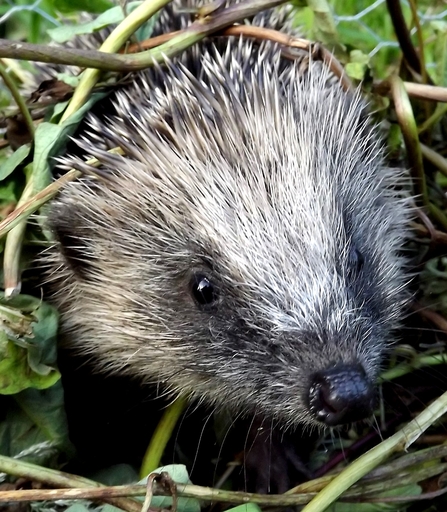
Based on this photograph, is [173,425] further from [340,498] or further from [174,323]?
[340,498]

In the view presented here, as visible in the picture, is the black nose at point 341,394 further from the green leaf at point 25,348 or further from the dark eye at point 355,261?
the green leaf at point 25,348

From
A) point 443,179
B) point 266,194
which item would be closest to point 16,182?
point 266,194

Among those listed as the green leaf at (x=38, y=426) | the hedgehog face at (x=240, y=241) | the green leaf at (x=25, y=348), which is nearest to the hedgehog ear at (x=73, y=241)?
the hedgehog face at (x=240, y=241)

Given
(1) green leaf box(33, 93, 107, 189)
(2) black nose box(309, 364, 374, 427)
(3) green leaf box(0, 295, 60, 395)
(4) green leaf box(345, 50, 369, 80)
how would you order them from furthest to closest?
(4) green leaf box(345, 50, 369, 80), (1) green leaf box(33, 93, 107, 189), (3) green leaf box(0, 295, 60, 395), (2) black nose box(309, 364, 374, 427)

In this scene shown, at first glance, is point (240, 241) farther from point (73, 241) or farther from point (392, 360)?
point (392, 360)

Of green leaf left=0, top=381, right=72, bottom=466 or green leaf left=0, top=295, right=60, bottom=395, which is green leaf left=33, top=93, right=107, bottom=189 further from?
green leaf left=0, top=381, right=72, bottom=466

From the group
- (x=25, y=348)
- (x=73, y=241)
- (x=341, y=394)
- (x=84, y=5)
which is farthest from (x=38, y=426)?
(x=84, y=5)

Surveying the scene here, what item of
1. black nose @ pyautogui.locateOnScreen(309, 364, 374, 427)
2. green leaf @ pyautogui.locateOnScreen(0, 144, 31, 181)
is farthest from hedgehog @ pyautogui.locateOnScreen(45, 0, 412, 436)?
green leaf @ pyautogui.locateOnScreen(0, 144, 31, 181)
